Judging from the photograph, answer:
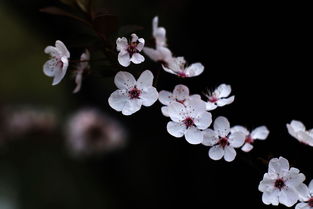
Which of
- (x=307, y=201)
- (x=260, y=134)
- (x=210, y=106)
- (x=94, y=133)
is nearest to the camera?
(x=307, y=201)

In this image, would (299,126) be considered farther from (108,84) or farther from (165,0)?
(108,84)

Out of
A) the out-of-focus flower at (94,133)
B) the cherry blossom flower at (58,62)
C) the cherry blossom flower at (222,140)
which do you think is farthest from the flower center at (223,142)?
the out-of-focus flower at (94,133)

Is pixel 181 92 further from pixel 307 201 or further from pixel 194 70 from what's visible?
pixel 307 201

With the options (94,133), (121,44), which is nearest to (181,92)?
(121,44)

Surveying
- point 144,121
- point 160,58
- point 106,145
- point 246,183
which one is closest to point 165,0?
point 144,121

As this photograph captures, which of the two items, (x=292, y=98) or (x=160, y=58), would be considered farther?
(x=292, y=98)

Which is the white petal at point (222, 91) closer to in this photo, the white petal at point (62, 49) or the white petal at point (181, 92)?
the white petal at point (181, 92)
